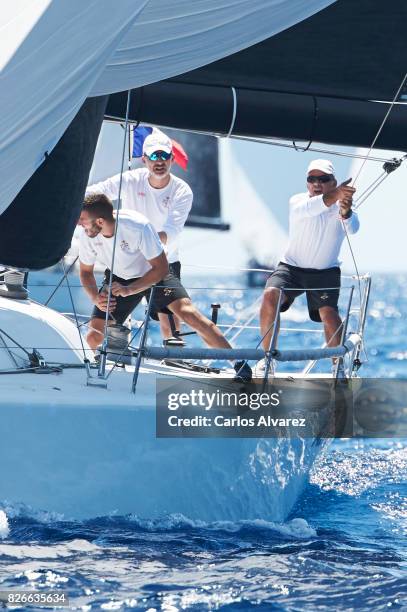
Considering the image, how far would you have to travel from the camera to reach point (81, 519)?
4.25 metres

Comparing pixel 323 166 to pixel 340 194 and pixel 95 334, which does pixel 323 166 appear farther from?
pixel 95 334

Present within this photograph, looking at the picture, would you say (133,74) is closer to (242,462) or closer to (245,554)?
(242,462)

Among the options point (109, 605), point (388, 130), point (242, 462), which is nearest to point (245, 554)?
point (242, 462)

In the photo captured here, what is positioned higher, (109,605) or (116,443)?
(116,443)

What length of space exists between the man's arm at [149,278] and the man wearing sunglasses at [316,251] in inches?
30.9

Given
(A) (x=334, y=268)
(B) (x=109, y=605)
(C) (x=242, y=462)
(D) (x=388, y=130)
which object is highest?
(D) (x=388, y=130)

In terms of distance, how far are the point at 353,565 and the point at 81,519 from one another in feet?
3.45

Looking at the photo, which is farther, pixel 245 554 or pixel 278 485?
pixel 278 485

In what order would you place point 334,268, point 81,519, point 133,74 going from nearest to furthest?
1. point 81,519
2. point 133,74
3. point 334,268

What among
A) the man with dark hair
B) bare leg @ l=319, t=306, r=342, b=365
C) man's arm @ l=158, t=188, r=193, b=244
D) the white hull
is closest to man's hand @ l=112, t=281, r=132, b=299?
the man with dark hair

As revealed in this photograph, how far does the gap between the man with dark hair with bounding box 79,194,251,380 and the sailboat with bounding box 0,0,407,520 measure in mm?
281

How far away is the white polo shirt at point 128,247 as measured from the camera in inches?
204

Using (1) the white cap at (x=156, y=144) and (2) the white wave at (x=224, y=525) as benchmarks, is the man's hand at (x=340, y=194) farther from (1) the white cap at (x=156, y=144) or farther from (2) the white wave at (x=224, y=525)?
(2) the white wave at (x=224, y=525)

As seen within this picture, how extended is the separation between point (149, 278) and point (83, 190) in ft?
2.96
